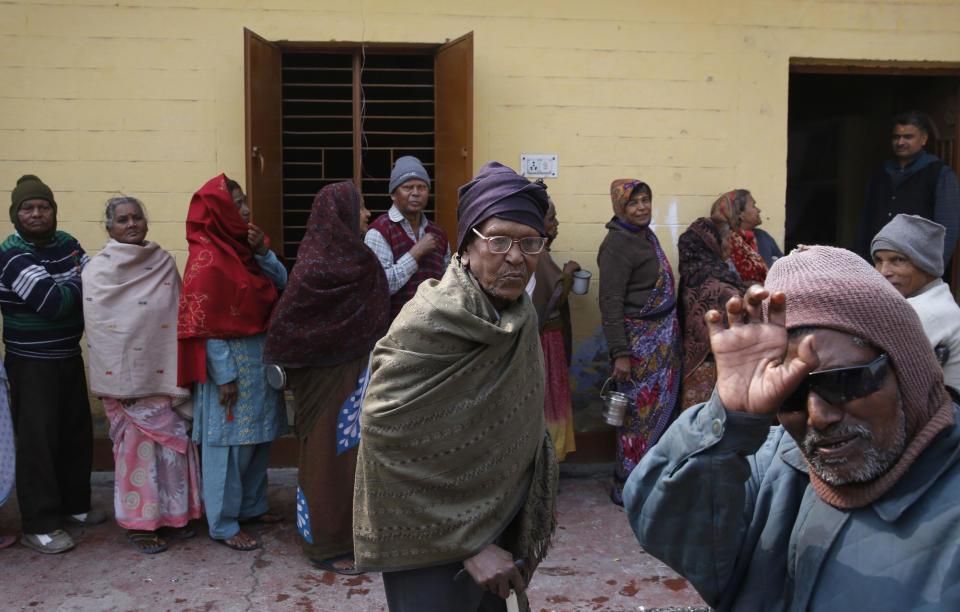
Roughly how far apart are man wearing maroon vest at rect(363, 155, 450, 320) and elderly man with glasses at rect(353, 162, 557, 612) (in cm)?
221

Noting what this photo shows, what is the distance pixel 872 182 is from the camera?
6512mm

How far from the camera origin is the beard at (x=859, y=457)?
1401 mm

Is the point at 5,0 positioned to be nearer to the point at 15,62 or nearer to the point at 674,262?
the point at 15,62

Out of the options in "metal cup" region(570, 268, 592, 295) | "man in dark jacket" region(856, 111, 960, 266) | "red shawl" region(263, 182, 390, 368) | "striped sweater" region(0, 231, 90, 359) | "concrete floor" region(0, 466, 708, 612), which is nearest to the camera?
"concrete floor" region(0, 466, 708, 612)

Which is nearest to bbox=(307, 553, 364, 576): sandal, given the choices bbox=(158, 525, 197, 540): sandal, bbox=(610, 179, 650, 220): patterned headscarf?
bbox=(158, 525, 197, 540): sandal

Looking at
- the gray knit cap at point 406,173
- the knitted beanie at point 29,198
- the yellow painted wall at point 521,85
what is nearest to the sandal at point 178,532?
the knitted beanie at point 29,198

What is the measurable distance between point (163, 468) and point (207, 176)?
2059 millimetres

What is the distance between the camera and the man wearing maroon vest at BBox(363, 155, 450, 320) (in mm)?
4715

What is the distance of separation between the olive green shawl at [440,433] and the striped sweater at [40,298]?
2796mm

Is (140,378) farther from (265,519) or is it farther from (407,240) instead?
(407,240)

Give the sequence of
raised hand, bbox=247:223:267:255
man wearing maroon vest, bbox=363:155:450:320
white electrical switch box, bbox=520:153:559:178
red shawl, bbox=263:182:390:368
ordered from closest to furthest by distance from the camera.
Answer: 1. red shawl, bbox=263:182:390:368
2. raised hand, bbox=247:223:267:255
3. man wearing maroon vest, bbox=363:155:450:320
4. white electrical switch box, bbox=520:153:559:178

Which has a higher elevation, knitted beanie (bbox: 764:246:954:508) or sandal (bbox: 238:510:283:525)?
knitted beanie (bbox: 764:246:954:508)

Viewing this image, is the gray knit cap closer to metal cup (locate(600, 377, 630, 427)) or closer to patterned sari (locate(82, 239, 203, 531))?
patterned sari (locate(82, 239, 203, 531))

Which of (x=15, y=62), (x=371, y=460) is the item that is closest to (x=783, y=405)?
(x=371, y=460)
